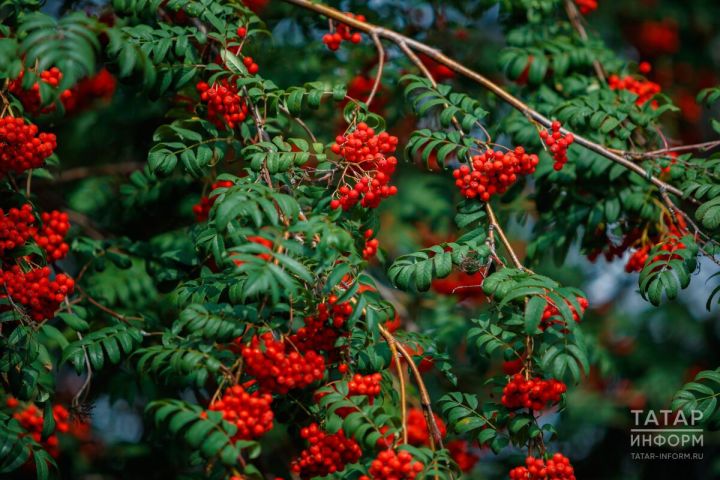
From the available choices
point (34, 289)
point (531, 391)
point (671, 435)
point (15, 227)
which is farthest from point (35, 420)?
point (671, 435)

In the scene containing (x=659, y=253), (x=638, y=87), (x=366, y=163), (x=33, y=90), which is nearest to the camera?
(x=366, y=163)

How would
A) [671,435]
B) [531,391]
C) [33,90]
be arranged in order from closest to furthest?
[531,391]
[33,90]
[671,435]

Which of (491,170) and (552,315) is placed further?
(491,170)

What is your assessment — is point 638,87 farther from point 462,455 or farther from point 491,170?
point 462,455

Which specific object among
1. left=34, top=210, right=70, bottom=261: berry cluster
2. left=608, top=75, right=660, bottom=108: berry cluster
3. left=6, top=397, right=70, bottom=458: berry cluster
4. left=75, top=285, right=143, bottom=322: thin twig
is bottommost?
left=6, top=397, right=70, bottom=458: berry cluster

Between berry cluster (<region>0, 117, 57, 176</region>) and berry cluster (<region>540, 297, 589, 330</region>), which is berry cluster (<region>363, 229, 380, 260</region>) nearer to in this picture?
berry cluster (<region>540, 297, 589, 330</region>)

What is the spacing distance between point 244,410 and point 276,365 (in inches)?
5.5

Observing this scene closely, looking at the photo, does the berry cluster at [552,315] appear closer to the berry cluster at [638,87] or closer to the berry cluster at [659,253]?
the berry cluster at [659,253]

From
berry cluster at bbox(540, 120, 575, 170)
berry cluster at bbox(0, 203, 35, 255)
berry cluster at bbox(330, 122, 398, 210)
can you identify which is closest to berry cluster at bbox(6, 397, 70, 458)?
berry cluster at bbox(0, 203, 35, 255)

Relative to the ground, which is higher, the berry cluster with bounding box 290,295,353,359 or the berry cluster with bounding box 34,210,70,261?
the berry cluster with bounding box 290,295,353,359

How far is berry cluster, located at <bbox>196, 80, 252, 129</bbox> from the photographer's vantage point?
252 cm

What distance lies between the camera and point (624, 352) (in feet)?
18.5

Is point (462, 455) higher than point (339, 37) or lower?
lower

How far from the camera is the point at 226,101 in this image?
8.25 feet
